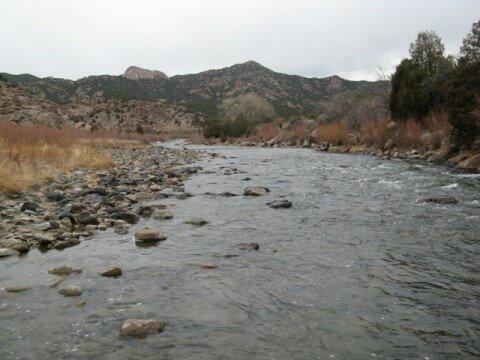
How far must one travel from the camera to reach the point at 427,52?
32062 millimetres

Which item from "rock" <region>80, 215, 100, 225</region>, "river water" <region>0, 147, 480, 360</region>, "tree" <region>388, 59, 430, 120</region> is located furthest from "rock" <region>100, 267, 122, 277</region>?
"tree" <region>388, 59, 430, 120</region>

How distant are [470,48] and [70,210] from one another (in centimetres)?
2598

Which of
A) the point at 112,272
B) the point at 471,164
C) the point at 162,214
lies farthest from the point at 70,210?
→ the point at 471,164

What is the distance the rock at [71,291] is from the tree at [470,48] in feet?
86.0

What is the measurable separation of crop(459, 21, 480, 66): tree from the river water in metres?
19.4

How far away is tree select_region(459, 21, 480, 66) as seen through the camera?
24.3 m

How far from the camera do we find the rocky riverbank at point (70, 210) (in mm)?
6586

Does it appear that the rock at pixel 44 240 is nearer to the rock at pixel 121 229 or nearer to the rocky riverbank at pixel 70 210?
the rocky riverbank at pixel 70 210

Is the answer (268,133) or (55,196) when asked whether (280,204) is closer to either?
(55,196)

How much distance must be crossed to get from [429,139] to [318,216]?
16437 mm

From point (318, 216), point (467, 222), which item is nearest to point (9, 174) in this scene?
point (318, 216)

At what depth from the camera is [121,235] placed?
23.8 feet

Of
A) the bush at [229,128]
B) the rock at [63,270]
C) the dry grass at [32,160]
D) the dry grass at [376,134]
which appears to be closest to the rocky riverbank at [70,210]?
the dry grass at [32,160]

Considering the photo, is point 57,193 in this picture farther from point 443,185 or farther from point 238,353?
point 443,185
